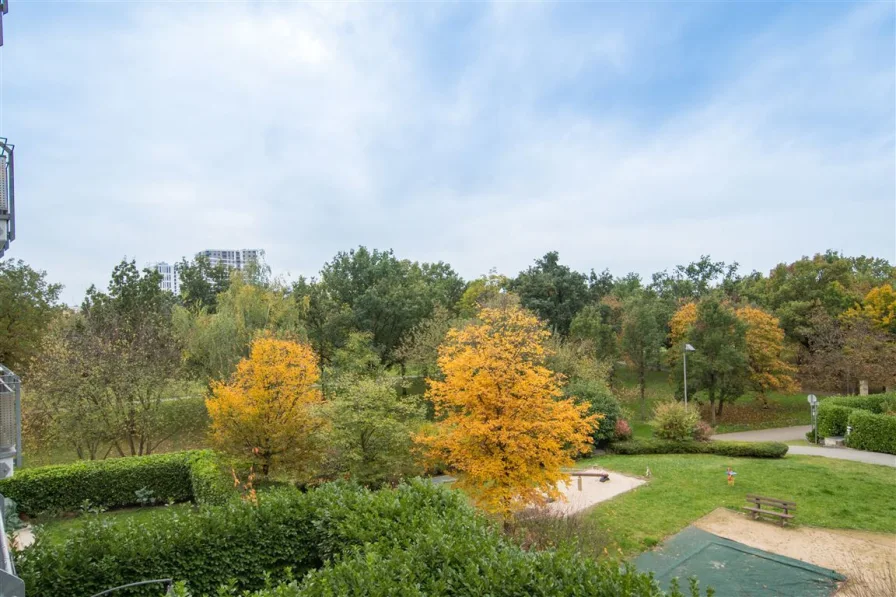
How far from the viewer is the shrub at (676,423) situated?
2069 cm

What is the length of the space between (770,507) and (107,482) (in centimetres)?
1785

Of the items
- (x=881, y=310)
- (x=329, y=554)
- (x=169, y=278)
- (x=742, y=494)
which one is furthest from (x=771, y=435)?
(x=169, y=278)

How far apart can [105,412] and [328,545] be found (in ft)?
43.8

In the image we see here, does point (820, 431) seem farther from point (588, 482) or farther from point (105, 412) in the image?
point (105, 412)

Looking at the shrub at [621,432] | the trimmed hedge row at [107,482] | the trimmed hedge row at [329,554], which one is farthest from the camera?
the shrub at [621,432]

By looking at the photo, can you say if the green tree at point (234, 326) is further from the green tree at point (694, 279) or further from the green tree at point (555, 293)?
the green tree at point (694, 279)

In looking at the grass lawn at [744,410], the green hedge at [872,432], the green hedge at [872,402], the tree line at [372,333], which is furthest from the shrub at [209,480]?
the green hedge at [872,402]

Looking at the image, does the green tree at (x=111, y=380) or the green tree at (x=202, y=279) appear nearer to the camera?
the green tree at (x=111, y=380)

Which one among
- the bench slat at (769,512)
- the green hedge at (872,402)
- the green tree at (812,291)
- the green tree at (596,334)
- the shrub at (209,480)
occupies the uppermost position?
the green tree at (812,291)

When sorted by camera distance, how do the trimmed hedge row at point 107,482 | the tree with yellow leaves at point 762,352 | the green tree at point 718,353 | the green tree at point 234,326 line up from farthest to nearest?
the tree with yellow leaves at point 762,352 → the green tree at point 718,353 → the green tree at point 234,326 → the trimmed hedge row at point 107,482

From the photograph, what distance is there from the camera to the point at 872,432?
62.9 feet

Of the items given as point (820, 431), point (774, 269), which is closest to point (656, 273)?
point (774, 269)

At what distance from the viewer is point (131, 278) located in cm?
1980

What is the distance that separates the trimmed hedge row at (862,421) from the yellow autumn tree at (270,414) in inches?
831
